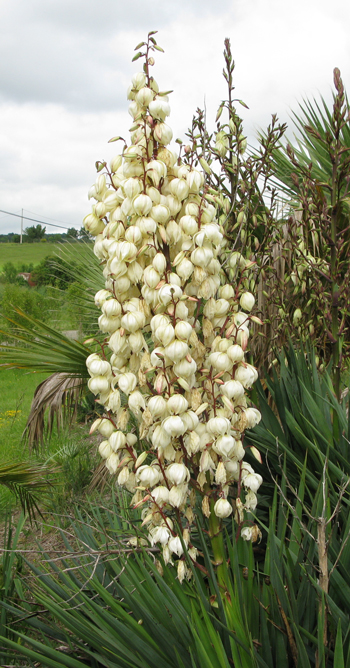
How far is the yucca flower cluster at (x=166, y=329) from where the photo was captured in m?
1.00

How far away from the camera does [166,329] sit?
96 cm

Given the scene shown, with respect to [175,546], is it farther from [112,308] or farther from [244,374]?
[112,308]

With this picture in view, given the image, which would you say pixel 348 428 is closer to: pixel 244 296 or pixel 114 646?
pixel 244 296

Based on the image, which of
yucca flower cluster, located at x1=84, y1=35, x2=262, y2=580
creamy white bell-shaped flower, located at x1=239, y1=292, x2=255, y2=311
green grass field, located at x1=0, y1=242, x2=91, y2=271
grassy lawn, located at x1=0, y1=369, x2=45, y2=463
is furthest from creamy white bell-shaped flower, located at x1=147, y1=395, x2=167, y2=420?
green grass field, located at x1=0, y1=242, x2=91, y2=271

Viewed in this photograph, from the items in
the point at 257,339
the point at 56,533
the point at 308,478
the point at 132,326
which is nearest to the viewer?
the point at 132,326

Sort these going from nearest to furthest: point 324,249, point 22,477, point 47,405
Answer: point 22,477
point 324,249
point 47,405

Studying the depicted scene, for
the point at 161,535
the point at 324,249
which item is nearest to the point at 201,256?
the point at 161,535

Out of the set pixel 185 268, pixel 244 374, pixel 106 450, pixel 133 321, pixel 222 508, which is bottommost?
pixel 222 508

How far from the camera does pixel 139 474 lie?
1091mm

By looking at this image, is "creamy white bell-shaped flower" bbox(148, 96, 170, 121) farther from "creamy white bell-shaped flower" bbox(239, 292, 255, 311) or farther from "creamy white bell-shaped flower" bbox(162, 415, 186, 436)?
"creamy white bell-shaped flower" bbox(162, 415, 186, 436)

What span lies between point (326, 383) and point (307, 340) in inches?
16.3

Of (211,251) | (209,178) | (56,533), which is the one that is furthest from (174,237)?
(56,533)

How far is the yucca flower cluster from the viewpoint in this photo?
1.00m

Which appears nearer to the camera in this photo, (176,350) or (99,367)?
(176,350)
